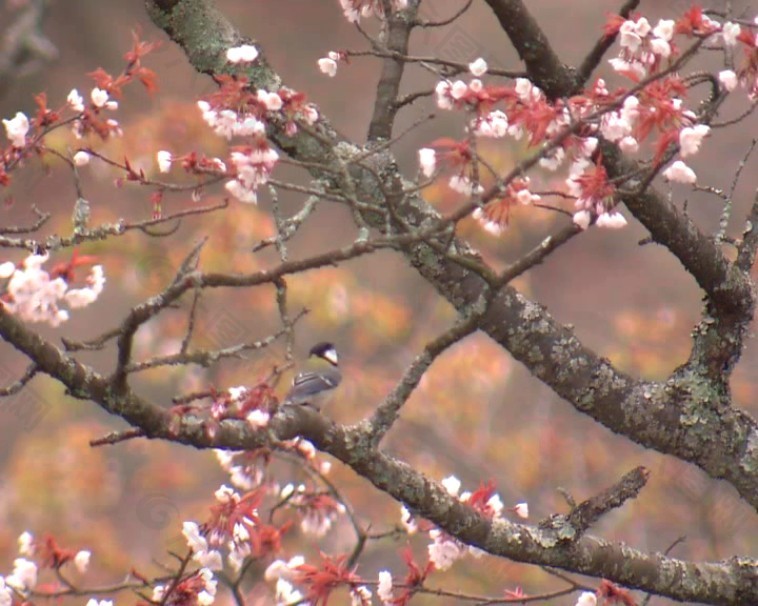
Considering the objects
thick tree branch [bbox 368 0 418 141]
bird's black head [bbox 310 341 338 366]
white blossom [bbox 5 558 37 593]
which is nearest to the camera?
white blossom [bbox 5 558 37 593]

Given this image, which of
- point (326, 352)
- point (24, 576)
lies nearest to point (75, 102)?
point (24, 576)

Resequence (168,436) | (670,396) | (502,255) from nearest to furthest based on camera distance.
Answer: (168,436)
(670,396)
(502,255)

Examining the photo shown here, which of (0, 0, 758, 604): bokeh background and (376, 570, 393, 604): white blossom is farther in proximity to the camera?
(0, 0, 758, 604): bokeh background

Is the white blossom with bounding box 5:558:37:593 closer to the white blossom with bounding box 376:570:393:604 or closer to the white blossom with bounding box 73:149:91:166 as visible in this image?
the white blossom with bounding box 376:570:393:604

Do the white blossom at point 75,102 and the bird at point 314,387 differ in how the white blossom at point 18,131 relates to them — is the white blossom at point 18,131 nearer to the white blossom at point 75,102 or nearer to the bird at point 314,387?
the white blossom at point 75,102

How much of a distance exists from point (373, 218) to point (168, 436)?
3.46 ft

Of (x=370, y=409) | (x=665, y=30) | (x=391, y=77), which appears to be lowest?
(x=370, y=409)

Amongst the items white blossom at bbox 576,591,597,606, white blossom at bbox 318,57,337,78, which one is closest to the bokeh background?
white blossom at bbox 318,57,337,78

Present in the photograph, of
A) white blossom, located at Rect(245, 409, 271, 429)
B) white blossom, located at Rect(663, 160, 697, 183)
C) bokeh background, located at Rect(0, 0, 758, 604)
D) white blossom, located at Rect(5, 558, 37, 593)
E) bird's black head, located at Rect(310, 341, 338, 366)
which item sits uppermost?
white blossom, located at Rect(663, 160, 697, 183)

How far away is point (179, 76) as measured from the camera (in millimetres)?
11320

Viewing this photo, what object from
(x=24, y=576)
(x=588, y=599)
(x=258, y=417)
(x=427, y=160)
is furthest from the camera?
(x=24, y=576)

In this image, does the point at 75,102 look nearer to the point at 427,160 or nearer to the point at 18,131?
the point at 18,131

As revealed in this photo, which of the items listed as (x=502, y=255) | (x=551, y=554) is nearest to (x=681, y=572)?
(x=551, y=554)

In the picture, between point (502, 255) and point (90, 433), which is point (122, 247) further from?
point (502, 255)
